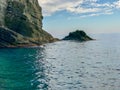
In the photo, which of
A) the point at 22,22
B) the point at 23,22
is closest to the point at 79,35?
the point at 23,22

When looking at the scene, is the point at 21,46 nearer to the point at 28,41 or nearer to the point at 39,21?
the point at 28,41

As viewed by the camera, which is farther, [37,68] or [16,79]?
[37,68]

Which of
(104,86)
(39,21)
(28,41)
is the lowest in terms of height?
(104,86)

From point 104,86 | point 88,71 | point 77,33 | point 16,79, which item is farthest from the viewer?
point 77,33

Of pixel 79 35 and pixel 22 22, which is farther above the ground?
pixel 22 22

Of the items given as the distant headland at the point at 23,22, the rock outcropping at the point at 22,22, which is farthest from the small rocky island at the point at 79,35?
the rock outcropping at the point at 22,22

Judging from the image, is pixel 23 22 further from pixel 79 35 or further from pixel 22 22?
pixel 79 35

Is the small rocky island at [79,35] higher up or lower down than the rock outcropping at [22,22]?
lower down

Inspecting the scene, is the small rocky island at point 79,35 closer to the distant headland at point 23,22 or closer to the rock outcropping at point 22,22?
the distant headland at point 23,22

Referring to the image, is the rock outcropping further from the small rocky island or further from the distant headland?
the small rocky island

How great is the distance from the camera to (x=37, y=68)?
64.2 m

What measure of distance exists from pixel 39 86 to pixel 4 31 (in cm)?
8322

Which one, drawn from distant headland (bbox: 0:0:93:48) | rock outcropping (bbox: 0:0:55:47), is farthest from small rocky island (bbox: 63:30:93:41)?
rock outcropping (bbox: 0:0:55:47)

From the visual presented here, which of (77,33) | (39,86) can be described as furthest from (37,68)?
(77,33)
